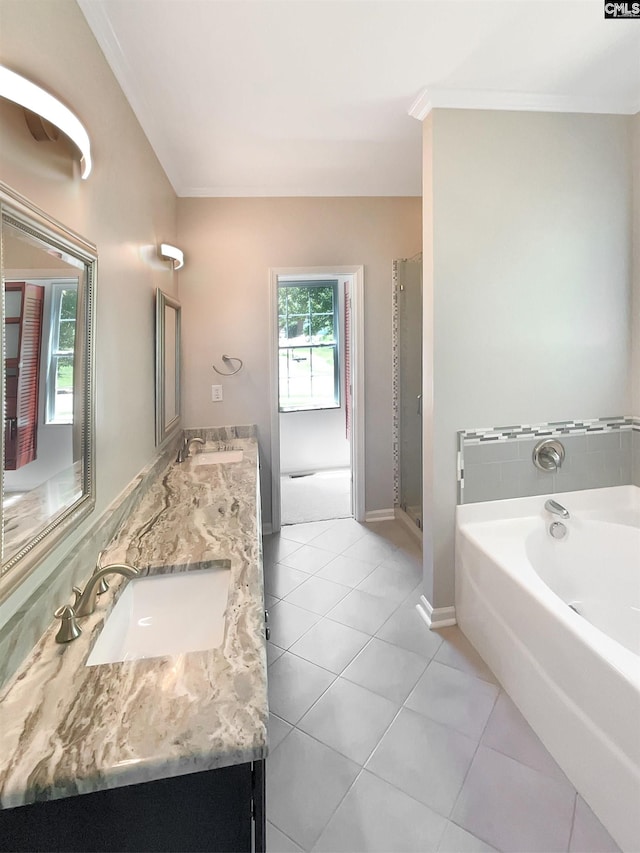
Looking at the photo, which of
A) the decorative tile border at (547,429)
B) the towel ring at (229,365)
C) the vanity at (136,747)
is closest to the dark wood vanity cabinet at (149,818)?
the vanity at (136,747)

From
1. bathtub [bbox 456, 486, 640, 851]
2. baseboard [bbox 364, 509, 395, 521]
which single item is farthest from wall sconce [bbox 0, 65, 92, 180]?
baseboard [bbox 364, 509, 395, 521]

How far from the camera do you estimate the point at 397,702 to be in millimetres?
1658

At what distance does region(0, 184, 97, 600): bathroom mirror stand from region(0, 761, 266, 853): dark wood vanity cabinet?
39 centimetres

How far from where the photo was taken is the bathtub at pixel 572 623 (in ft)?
3.88

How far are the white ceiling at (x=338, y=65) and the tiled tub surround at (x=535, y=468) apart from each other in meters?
1.52

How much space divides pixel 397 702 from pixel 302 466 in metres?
3.53

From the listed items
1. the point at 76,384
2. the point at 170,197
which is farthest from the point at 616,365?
the point at 170,197

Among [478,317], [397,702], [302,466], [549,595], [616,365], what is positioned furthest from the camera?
[302,466]

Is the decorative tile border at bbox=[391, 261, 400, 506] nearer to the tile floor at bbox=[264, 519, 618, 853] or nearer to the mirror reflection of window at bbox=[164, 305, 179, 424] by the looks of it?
the tile floor at bbox=[264, 519, 618, 853]

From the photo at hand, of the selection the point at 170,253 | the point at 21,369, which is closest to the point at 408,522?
the point at 170,253

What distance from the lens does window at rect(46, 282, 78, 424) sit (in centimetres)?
103

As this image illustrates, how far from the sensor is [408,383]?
3.27m

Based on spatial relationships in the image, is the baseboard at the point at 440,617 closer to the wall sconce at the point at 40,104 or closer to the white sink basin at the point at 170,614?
the white sink basin at the point at 170,614

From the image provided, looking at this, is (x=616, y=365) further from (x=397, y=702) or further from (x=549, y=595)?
(x=397, y=702)
